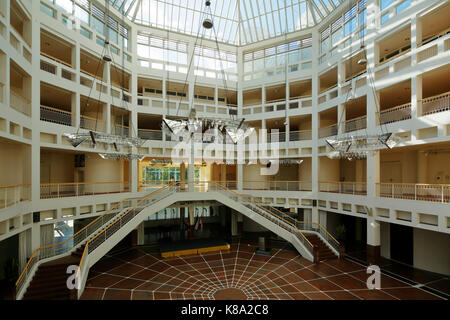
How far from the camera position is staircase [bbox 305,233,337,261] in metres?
15.8

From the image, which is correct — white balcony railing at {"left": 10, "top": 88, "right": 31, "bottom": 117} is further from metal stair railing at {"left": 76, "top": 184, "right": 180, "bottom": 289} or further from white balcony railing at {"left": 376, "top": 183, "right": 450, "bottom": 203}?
white balcony railing at {"left": 376, "top": 183, "right": 450, "bottom": 203}

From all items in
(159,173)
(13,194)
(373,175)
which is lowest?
(13,194)

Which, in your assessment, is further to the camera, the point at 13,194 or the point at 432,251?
the point at 432,251

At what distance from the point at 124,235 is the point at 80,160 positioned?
7.56 m

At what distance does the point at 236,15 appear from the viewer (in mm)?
22438

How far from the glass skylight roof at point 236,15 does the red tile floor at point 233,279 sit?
1868 centimetres

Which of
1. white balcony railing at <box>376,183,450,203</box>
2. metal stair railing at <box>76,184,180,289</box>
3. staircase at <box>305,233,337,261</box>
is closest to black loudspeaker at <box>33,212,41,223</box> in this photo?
metal stair railing at <box>76,184,180,289</box>

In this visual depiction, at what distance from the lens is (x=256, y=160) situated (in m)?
21.0

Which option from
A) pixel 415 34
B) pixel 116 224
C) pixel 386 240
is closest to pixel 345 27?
pixel 415 34

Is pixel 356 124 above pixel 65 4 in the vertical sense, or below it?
below

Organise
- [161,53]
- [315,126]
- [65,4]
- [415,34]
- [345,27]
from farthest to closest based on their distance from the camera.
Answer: [161,53]
[315,126]
[345,27]
[65,4]
[415,34]

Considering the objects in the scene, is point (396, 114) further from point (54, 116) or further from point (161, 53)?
point (54, 116)

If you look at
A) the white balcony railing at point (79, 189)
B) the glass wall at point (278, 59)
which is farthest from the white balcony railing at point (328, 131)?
the white balcony railing at point (79, 189)

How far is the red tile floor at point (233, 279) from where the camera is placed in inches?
443
